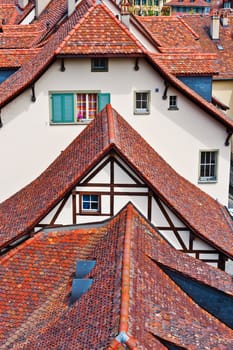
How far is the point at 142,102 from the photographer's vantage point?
1111 inches

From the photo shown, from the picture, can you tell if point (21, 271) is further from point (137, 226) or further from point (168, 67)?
point (168, 67)

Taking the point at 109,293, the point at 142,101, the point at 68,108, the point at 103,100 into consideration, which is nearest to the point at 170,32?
the point at 142,101

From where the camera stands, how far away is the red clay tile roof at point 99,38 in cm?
2666

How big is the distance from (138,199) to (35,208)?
142 inches

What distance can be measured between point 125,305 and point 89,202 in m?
7.03

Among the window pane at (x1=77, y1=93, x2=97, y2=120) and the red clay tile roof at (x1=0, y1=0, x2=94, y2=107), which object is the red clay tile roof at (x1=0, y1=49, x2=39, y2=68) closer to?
the red clay tile roof at (x1=0, y1=0, x2=94, y2=107)

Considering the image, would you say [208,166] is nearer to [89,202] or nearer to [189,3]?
[89,202]

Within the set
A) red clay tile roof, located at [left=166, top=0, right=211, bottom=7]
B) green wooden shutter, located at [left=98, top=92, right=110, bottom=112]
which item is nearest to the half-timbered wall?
green wooden shutter, located at [left=98, top=92, right=110, bottom=112]

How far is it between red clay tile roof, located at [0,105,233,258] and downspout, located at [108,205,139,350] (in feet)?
8.62

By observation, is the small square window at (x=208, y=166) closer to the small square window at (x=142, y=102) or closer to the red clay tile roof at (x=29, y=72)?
the small square window at (x=142, y=102)

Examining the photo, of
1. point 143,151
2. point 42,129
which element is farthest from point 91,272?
point 42,129

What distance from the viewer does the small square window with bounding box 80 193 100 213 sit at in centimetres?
2112

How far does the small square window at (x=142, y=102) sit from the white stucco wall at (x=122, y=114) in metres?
0.22

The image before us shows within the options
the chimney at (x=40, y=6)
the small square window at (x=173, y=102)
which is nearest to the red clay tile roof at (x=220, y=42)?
the chimney at (x=40, y=6)
